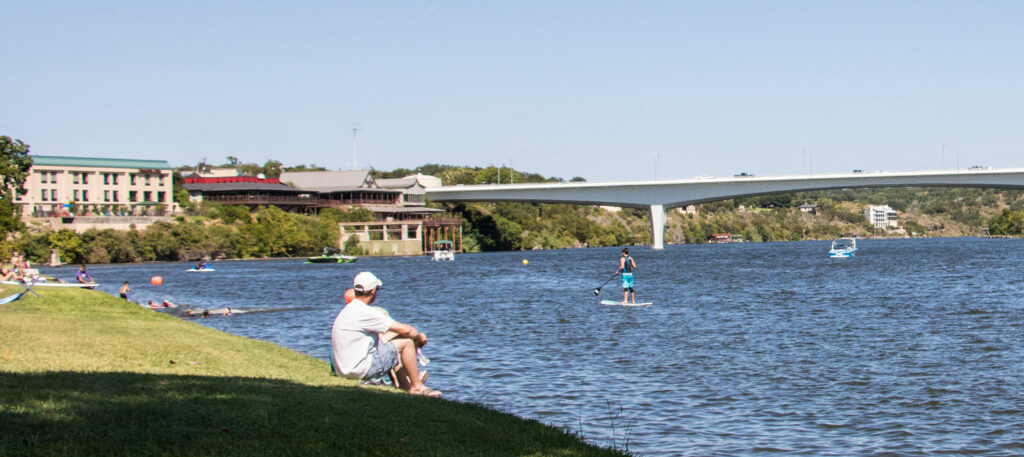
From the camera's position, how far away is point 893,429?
14430 millimetres

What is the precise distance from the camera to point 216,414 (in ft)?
32.4

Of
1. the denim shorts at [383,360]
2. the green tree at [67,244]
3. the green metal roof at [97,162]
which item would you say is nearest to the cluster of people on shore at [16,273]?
the denim shorts at [383,360]

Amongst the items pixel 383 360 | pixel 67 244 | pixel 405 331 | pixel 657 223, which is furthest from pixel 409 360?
pixel 657 223

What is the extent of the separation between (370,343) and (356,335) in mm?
269

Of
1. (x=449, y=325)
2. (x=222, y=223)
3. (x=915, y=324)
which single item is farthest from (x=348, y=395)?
(x=222, y=223)

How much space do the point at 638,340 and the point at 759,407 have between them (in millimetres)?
10304

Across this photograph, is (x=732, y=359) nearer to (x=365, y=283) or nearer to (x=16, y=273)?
(x=365, y=283)

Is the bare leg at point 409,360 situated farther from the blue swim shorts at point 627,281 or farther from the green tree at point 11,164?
the green tree at point 11,164

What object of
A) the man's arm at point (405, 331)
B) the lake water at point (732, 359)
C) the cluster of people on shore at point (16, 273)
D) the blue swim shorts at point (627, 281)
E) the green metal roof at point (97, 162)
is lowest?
the lake water at point (732, 359)

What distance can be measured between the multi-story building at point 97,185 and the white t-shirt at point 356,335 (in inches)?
4391

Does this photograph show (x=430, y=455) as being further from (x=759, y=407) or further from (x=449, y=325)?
(x=449, y=325)

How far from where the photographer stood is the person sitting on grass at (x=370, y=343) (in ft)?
44.1

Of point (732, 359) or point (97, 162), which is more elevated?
point (97, 162)

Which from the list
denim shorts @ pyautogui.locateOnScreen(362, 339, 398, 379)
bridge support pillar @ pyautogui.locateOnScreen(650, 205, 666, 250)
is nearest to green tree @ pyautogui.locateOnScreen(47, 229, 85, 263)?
bridge support pillar @ pyautogui.locateOnScreen(650, 205, 666, 250)
